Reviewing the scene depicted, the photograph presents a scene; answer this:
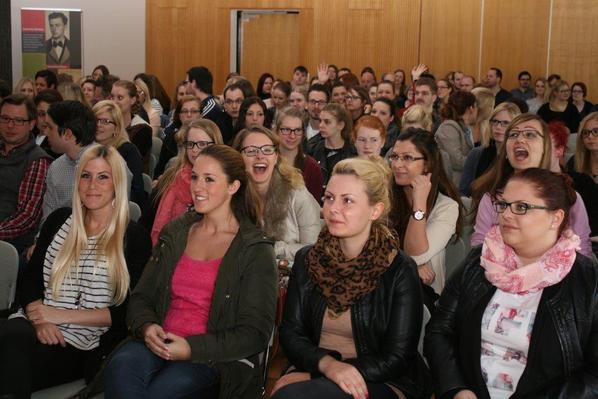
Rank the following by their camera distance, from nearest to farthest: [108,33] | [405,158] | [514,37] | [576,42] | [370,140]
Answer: [405,158]
[370,140]
[576,42]
[514,37]
[108,33]

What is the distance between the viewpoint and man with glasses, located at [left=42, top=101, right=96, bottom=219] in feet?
16.2

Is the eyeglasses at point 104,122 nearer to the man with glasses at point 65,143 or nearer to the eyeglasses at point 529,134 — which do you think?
the man with glasses at point 65,143

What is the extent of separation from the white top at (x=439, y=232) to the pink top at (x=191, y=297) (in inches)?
47.0

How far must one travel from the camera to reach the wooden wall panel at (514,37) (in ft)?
45.3

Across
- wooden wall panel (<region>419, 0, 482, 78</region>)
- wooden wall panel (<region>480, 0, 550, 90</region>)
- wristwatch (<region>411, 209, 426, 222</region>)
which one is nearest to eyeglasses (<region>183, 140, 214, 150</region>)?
wristwatch (<region>411, 209, 426, 222</region>)

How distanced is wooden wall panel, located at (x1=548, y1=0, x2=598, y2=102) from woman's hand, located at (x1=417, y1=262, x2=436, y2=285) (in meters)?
10.4

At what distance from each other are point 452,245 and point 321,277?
1330mm

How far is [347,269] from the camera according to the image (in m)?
3.11

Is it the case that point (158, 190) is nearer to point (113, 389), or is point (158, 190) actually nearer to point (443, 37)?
point (113, 389)

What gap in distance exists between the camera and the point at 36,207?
507cm

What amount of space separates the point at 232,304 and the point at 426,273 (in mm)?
1225

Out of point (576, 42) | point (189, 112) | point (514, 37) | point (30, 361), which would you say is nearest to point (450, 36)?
point (514, 37)

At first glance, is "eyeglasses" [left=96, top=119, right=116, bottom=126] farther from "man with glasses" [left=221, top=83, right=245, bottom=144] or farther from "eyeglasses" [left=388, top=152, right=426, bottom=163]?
"eyeglasses" [left=388, top=152, right=426, bottom=163]

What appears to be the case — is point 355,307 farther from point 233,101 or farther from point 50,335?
point 233,101
